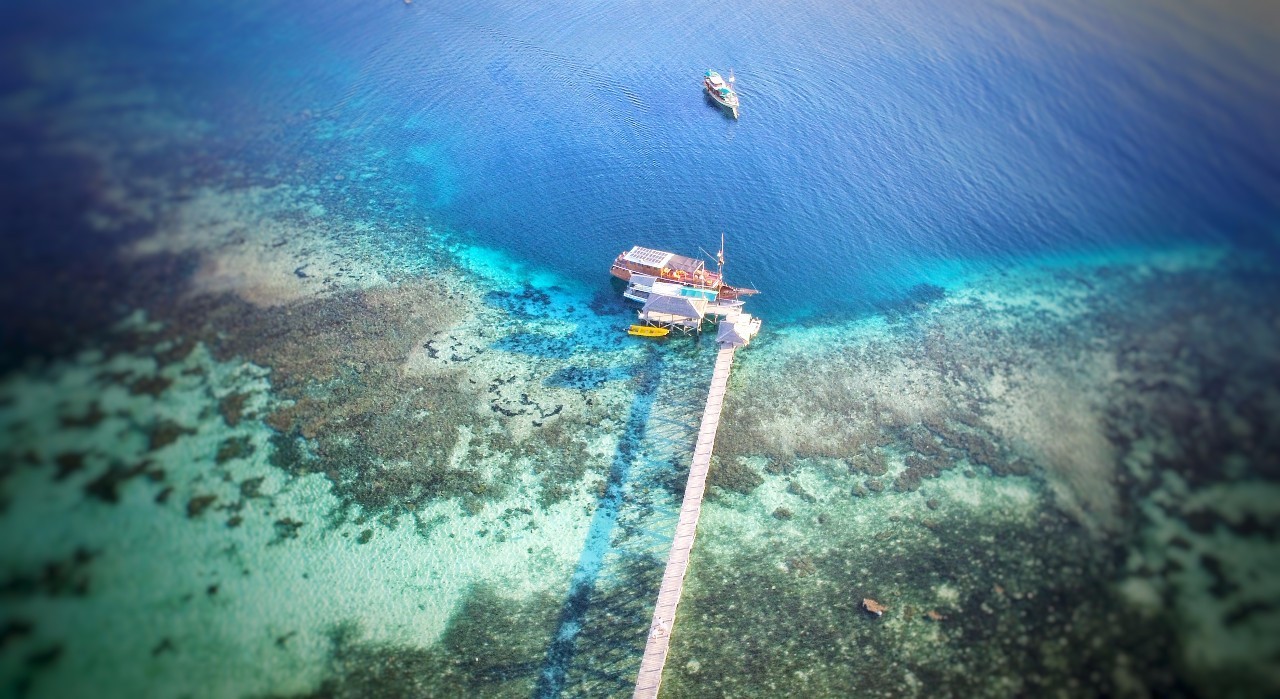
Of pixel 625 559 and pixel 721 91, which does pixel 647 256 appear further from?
pixel 721 91

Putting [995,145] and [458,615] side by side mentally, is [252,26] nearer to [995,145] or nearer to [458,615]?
[458,615]

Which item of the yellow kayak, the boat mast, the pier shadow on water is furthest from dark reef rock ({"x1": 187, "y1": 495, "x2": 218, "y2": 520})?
the boat mast

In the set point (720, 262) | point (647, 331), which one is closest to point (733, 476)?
point (647, 331)

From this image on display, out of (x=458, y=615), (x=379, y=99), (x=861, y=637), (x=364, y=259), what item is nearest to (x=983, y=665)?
(x=861, y=637)

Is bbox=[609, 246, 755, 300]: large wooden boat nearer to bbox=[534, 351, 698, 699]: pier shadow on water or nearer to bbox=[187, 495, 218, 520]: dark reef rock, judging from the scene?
bbox=[534, 351, 698, 699]: pier shadow on water

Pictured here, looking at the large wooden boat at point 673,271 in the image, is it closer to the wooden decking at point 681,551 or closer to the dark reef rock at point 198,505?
the wooden decking at point 681,551
